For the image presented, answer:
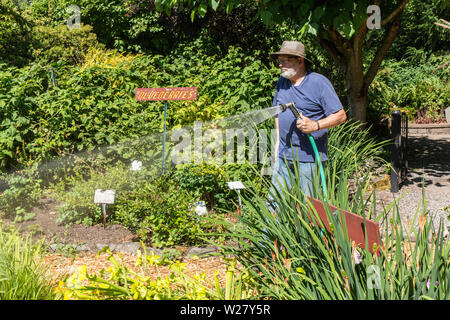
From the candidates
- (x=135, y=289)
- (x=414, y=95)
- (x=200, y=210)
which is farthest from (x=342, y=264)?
(x=414, y=95)

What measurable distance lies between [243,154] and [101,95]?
6.96ft

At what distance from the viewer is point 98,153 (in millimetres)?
5582

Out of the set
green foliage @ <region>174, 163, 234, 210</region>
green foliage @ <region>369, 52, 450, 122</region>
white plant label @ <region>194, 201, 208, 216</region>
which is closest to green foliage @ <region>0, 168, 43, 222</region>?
green foliage @ <region>174, 163, 234, 210</region>

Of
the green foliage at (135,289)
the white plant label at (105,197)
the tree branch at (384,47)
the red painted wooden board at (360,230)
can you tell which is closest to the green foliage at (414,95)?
the tree branch at (384,47)

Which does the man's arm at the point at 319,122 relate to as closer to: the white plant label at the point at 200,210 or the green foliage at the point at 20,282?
the white plant label at the point at 200,210

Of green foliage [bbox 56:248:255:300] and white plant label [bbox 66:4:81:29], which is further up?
white plant label [bbox 66:4:81:29]

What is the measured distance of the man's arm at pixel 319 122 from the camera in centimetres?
298

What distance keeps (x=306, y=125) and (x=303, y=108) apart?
9.5 inches

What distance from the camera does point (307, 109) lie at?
10.4 feet

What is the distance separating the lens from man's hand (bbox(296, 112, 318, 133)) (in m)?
2.98

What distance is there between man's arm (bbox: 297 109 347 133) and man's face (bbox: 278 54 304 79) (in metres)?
0.33

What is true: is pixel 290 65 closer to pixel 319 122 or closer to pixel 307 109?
pixel 307 109

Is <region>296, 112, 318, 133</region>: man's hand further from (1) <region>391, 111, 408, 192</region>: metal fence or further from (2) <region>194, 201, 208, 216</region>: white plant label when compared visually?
(1) <region>391, 111, 408, 192</region>: metal fence
